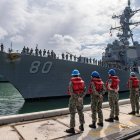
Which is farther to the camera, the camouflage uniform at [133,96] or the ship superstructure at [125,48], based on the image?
the ship superstructure at [125,48]

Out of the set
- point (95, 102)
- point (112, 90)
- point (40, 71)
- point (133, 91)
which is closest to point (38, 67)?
point (40, 71)

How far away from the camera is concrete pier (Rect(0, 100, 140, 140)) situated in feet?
17.0

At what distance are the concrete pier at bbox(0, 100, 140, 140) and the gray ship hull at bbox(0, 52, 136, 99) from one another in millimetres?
7929

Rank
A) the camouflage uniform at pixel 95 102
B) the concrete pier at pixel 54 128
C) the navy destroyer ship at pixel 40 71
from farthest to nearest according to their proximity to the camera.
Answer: the navy destroyer ship at pixel 40 71 → the camouflage uniform at pixel 95 102 → the concrete pier at pixel 54 128

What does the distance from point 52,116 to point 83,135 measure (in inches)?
74.0

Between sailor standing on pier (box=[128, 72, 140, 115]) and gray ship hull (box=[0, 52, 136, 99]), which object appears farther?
gray ship hull (box=[0, 52, 136, 99])

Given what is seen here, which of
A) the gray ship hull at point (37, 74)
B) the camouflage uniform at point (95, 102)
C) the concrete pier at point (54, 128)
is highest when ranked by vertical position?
the gray ship hull at point (37, 74)

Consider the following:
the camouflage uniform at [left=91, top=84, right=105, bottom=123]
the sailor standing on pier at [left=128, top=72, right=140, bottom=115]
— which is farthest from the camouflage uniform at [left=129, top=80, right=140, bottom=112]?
the camouflage uniform at [left=91, top=84, right=105, bottom=123]

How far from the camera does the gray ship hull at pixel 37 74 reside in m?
14.6

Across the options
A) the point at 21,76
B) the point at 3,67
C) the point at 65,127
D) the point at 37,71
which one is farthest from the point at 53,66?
the point at 65,127

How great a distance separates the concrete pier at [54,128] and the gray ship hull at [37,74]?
7.93 meters

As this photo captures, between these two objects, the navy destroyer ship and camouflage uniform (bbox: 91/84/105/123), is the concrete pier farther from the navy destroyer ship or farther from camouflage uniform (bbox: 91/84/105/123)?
the navy destroyer ship

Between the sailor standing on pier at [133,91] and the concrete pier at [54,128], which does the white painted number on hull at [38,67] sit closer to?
the concrete pier at [54,128]

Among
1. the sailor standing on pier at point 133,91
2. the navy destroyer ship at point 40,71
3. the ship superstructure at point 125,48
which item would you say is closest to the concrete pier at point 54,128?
the sailor standing on pier at point 133,91
